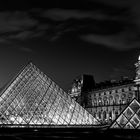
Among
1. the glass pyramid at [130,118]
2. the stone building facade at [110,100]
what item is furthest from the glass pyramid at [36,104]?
the stone building facade at [110,100]

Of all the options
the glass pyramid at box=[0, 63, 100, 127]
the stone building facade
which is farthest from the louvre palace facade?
the glass pyramid at box=[0, 63, 100, 127]

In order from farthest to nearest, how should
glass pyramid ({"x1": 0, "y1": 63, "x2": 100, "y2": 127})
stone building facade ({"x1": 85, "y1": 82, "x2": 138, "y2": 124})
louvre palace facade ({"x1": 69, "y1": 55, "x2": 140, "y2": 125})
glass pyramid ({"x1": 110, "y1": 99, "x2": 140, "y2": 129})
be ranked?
stone building facade ({"x1": 85, "y1": 82, "x2": 138, "y2": 124})
louvre palace facade ({"x1": 69, "y1": 55, "x2": 140, "y2": 125})
glass pyramid ({"x1": 0, "y1": 63, "x2": 100, "y2": 127})
glass pyramid ({"x1": 110, "y1": 99, "x2": 140, "y2": 129})

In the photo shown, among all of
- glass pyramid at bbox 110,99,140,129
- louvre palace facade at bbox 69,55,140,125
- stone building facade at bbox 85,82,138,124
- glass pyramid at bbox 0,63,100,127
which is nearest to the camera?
glass pyramid at bbox 110,99,140,129

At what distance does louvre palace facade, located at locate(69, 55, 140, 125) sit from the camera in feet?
226

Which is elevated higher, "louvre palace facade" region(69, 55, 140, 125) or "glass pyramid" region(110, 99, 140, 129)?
"louvre palace facade" region(69, 55, 140, 125)

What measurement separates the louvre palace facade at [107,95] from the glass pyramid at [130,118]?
40056mm

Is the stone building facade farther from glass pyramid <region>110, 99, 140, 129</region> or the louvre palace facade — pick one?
glass pyramid <region>110, 99, 140, 129</region>

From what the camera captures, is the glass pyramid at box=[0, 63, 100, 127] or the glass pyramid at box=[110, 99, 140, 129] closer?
the glass pyramid at box=[110, 99, 140, 129]

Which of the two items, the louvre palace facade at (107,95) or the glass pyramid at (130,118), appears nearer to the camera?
the glass pyramid at (130,118)

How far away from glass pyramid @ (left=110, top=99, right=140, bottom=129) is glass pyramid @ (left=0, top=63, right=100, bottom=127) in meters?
6.92

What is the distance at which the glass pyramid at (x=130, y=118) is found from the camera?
19.5 metres

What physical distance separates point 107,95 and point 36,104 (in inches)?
2141

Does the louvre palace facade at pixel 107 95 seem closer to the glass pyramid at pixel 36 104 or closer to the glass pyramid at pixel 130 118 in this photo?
the glass pyramid at pixel 36 104

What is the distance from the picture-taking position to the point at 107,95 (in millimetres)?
78875
